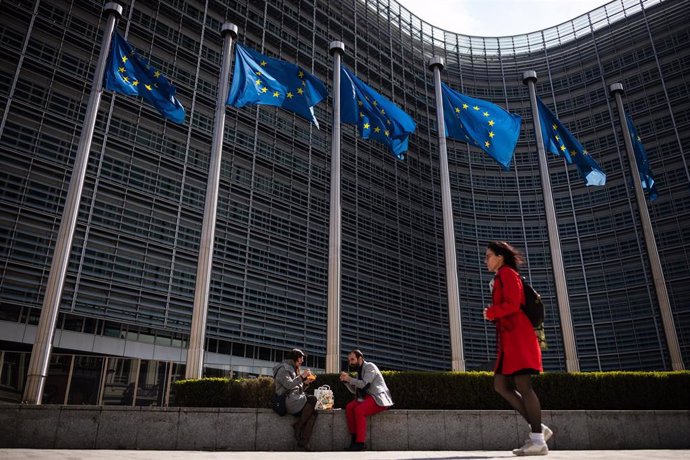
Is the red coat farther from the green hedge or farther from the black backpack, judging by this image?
the green hedge

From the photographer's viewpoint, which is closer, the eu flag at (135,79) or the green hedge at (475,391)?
the green hedge at (475,391)

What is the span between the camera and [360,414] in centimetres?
766

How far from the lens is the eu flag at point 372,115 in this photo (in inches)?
608

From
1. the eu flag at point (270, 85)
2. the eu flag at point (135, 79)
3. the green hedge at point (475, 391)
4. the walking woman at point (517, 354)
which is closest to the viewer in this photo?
the walking woman at point (517, 354)

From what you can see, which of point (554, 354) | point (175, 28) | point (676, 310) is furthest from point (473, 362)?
point (175, 28)

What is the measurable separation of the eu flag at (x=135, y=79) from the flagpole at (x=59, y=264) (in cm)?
22

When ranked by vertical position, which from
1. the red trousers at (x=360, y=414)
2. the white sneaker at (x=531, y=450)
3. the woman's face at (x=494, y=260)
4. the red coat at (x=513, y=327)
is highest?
the woman's face at (x=494, y=260)

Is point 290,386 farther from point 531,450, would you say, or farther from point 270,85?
point 270,85

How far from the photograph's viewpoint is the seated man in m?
7.64

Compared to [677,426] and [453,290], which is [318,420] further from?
[453,290]

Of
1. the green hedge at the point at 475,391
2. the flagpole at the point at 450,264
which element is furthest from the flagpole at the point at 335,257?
the flagpole at the point at 450,264

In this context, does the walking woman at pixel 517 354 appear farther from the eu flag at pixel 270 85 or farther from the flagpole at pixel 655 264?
the flagpole at pixel 655 264

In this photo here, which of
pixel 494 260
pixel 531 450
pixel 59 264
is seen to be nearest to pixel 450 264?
pixel 59 264

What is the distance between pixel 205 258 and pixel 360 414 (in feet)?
20.3
